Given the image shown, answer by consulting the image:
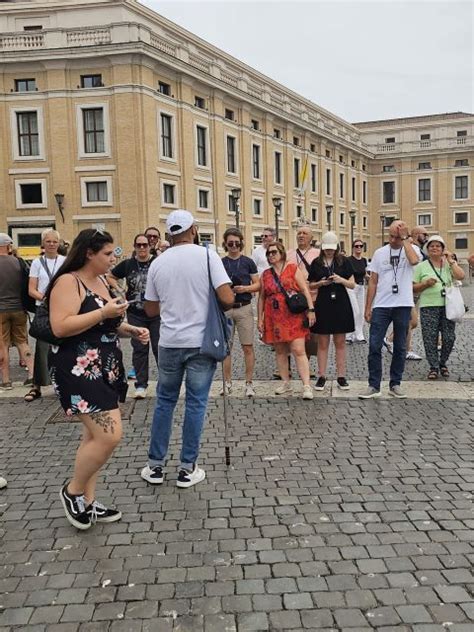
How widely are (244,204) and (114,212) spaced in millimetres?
12021

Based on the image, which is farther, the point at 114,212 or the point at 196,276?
the point at 114,212

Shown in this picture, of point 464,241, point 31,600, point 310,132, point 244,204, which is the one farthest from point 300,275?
point 464,241

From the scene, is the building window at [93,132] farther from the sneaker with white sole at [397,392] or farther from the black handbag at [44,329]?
the black handbag at [44,329]

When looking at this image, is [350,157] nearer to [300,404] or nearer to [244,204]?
[244,204]

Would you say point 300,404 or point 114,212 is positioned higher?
point 114,212

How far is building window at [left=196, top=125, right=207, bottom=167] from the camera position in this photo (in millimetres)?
38500

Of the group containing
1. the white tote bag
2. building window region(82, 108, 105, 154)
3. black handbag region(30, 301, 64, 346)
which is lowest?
the white tote bag

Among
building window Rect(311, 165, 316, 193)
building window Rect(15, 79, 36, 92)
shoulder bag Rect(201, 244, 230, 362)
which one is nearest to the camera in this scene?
shoulder bag Rect(201, 244, 230, 362)

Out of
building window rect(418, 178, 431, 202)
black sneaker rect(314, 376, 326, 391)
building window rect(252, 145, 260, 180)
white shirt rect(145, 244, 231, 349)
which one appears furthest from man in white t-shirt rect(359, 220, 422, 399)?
building window rect(418, 178, 431, 202)

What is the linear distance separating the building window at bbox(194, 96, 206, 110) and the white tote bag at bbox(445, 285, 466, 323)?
110 feet

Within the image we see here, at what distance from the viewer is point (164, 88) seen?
3566 centimetres

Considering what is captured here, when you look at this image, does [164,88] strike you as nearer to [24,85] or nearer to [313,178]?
[24,85]

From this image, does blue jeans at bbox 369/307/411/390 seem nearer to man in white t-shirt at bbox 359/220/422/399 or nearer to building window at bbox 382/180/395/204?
man in white t-shirt at bbox 359/220/422/399

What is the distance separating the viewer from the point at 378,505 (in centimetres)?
402
